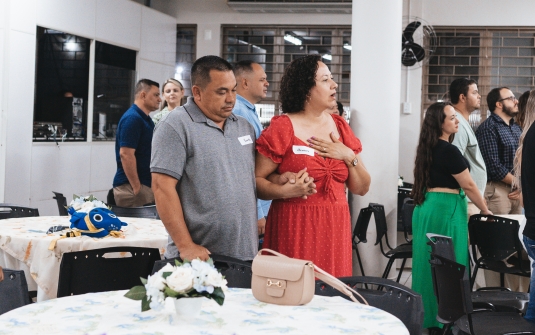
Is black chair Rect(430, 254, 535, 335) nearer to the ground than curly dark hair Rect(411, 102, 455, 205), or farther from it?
nearer to the ground

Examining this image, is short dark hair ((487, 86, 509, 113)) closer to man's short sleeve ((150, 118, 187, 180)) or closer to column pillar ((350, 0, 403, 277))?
column pillar ((350, 0, 403, 277))

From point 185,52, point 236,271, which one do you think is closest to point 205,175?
point 236,271

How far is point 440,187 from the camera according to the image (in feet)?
15.8

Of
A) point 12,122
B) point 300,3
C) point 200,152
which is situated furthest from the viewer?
point 300,3

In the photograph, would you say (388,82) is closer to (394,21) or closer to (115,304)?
(394,21)

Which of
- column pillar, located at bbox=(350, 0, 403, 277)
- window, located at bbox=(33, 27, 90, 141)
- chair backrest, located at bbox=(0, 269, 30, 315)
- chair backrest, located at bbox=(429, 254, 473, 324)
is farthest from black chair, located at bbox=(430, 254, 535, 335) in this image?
window, located at bbox=(33, 27, 90, 141)

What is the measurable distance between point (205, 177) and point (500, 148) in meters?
4.33

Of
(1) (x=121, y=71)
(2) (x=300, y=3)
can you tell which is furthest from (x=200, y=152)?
(2) (x=300, y=3)

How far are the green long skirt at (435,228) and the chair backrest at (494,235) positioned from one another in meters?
0.34

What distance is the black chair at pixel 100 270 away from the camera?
2.96m

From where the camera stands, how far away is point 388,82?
6016mm

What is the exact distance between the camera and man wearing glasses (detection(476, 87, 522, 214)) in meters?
6.38

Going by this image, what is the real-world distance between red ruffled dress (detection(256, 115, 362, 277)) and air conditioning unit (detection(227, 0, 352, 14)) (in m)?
6.47

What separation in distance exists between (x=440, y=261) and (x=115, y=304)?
1721mm
